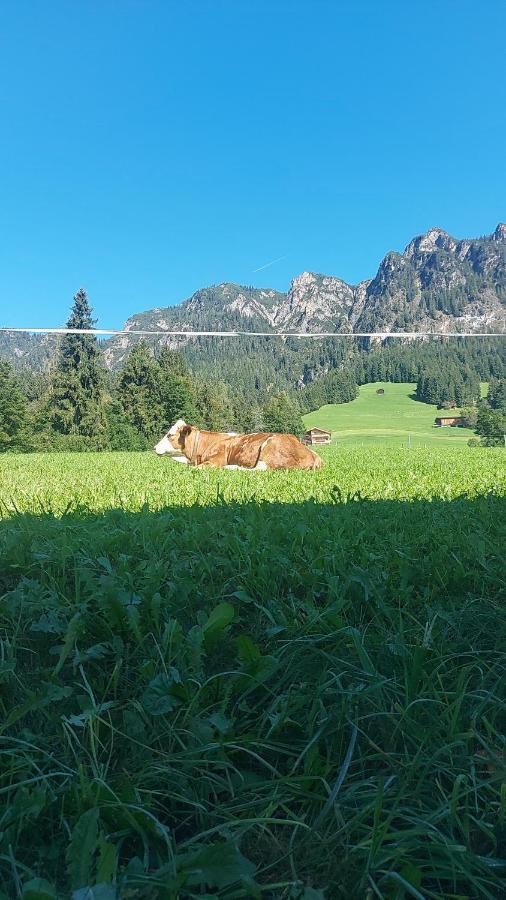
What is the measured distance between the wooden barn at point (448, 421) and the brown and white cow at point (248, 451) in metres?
55.5

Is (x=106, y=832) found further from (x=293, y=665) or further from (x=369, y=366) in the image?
(x=369, y=366)

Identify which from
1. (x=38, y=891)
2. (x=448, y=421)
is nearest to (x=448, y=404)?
(x=448, y=421)

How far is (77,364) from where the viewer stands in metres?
49.4

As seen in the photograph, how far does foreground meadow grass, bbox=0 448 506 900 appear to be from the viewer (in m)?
0.97

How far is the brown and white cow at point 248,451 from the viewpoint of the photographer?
10469mm

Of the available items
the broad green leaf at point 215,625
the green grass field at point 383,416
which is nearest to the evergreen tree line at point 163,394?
the green grass field at point 383,416

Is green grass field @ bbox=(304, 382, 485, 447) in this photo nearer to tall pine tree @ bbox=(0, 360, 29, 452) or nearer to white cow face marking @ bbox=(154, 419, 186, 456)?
tall pine tree @ bbox=(0, 360, 29, 452)

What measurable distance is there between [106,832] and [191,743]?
0.29 m

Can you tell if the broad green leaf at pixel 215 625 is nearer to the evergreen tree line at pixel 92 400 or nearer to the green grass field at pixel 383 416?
the evergreen tree line at pixel 92 400

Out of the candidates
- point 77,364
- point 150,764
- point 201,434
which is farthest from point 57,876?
point 77,364

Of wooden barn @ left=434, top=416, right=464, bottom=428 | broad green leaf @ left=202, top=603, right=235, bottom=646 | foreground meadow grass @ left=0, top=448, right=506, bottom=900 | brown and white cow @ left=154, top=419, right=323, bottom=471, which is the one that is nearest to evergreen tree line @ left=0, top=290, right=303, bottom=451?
wooden barn @ left=434, top=416, right=464, bottom=428

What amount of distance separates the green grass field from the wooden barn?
0.71 meters

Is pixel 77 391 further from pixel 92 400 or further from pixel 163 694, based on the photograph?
pixel 163 694

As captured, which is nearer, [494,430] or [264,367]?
[494,430]
